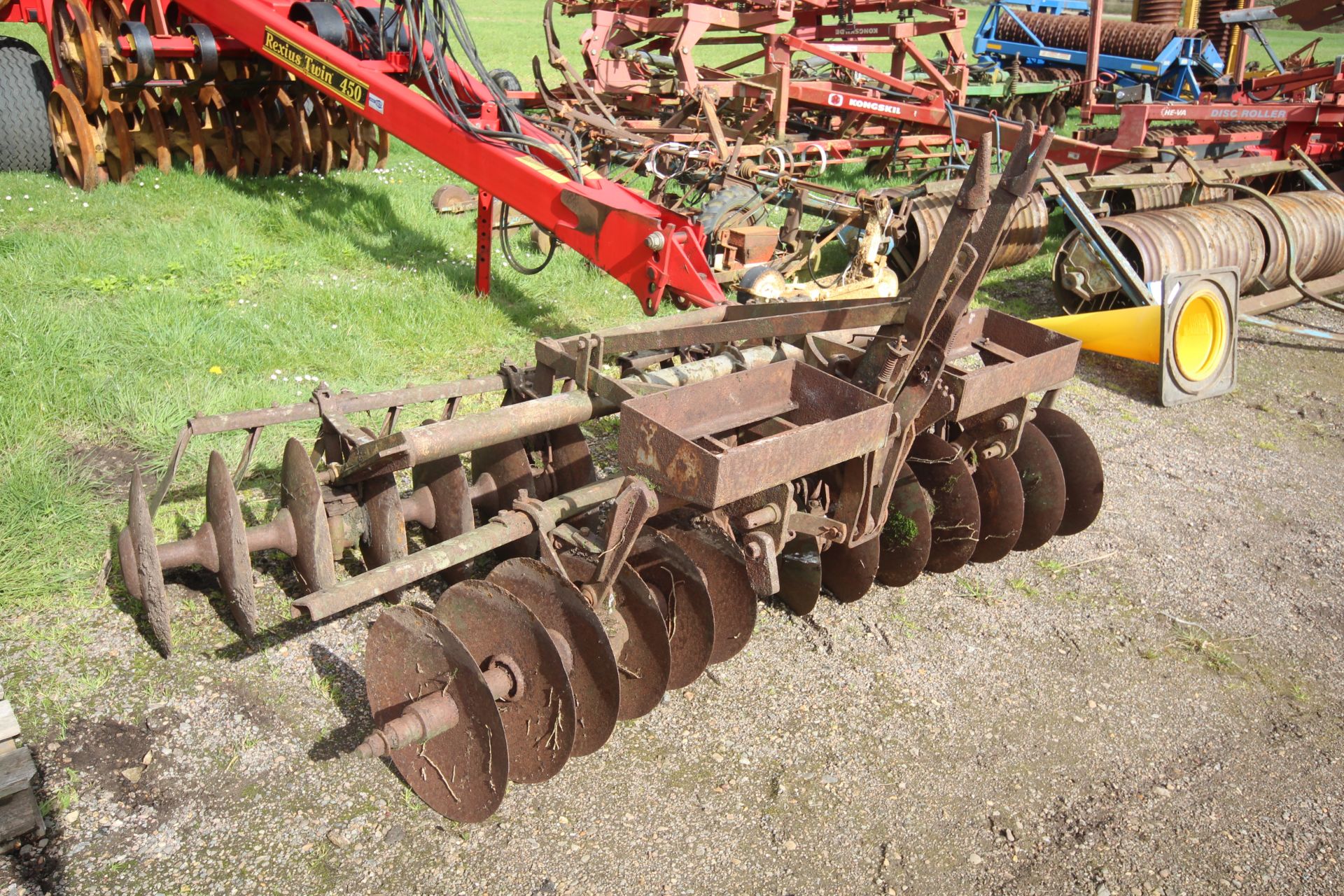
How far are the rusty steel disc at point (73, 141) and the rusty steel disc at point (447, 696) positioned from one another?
5.81 metres

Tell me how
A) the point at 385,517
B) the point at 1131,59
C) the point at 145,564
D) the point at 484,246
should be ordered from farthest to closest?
1. the point at 1131,59
2. the point at 484,246
3. the point at 385,517
4. the point at 145,564

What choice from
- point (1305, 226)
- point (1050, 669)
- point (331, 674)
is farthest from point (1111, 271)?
point (331, 674)

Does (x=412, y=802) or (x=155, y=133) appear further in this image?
(x=155, y=133)

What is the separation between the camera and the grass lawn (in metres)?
3.45

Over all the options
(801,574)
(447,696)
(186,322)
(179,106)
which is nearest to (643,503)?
(447,696)

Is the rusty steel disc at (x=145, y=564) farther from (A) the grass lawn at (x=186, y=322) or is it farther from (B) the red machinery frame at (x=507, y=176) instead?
(B) the red machinery frame at (x=507, y=176)

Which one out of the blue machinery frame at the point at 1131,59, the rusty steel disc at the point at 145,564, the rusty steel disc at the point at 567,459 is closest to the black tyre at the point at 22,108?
the rusty steel disc at the point at 145,564

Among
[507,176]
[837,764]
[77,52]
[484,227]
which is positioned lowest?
[837,764]

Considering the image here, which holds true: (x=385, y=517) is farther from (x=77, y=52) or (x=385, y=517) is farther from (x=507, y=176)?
(x=77, y=52)

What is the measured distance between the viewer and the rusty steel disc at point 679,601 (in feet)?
9.30

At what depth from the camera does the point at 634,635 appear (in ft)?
9.18

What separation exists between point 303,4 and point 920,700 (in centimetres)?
532

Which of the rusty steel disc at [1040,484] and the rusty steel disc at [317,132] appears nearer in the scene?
the rusty steel disc at [1040,484]

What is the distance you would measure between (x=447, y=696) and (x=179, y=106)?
23.5 feet
